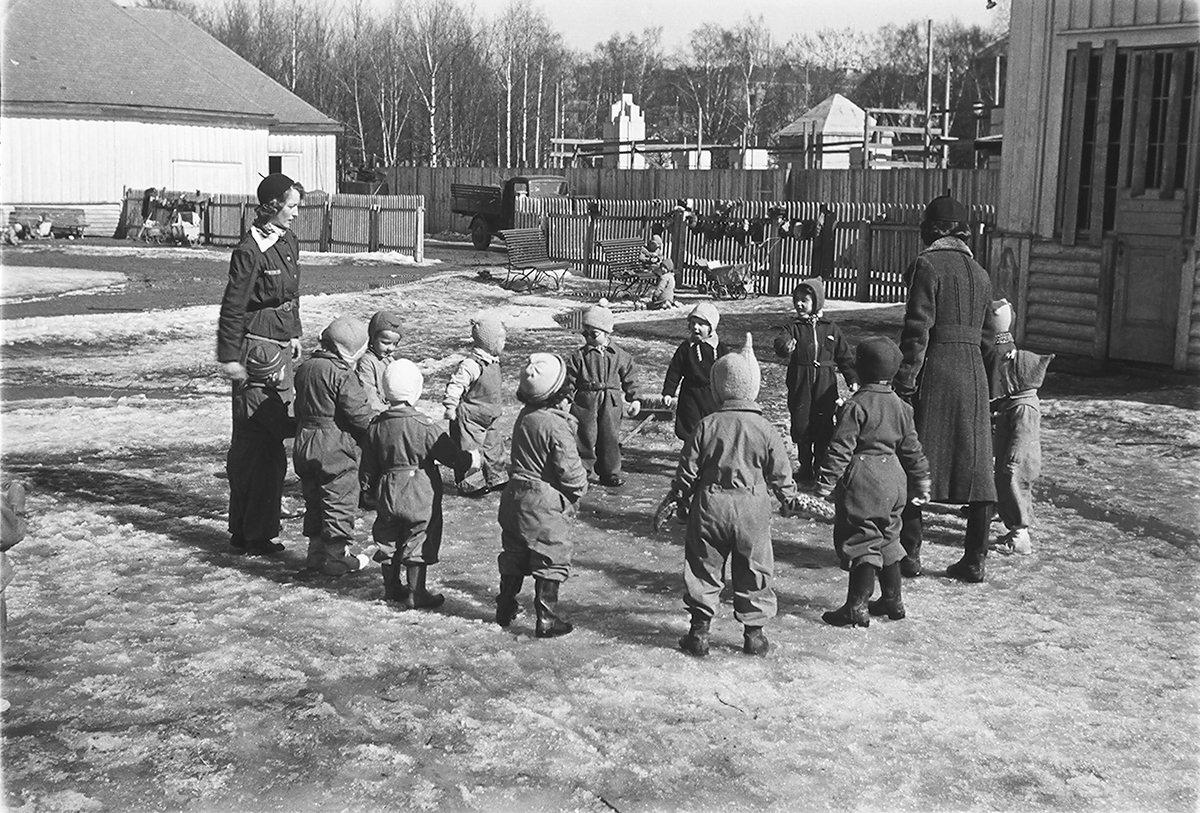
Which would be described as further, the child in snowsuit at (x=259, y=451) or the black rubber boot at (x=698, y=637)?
the child in snowsuit at (x=259, y=451)

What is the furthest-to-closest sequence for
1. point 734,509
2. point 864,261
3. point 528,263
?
point 528,263
point 864,261
point 734,509

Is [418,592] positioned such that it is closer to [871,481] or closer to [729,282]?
[871,481]

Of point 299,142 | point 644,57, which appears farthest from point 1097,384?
point 644,57

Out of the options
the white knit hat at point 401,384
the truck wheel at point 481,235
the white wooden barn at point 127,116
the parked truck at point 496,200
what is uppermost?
the white wooden barn at point 127,116

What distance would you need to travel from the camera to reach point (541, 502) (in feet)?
19.1

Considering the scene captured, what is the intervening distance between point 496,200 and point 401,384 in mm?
32256

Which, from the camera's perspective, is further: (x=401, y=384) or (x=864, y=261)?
(x=864, y=261)

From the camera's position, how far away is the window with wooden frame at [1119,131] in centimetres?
1315

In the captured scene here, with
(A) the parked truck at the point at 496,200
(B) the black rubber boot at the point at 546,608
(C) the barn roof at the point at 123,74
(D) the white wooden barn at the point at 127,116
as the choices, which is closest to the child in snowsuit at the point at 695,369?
(B) the black rubber boot at the point at 546,608

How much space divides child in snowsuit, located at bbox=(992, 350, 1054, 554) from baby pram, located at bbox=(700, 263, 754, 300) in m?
15.4

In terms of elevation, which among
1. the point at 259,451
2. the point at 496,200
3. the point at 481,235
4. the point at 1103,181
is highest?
the point at 496,200

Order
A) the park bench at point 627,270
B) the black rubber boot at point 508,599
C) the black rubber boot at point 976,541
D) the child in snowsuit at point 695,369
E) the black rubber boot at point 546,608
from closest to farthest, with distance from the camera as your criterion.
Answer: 1. the black rubber boot at point 546,608
2. the black rubber boot at point 508,599
3. the black rubber boot at point 976,541
4. the child in snowsuit at point 695,369
5. the park bench at point 627,270

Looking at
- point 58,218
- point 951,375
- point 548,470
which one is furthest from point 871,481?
point 58,218

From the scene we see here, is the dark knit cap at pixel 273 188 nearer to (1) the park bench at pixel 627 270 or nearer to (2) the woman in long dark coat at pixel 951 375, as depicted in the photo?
(2) the woman in long dark coat at pixel 951 375
